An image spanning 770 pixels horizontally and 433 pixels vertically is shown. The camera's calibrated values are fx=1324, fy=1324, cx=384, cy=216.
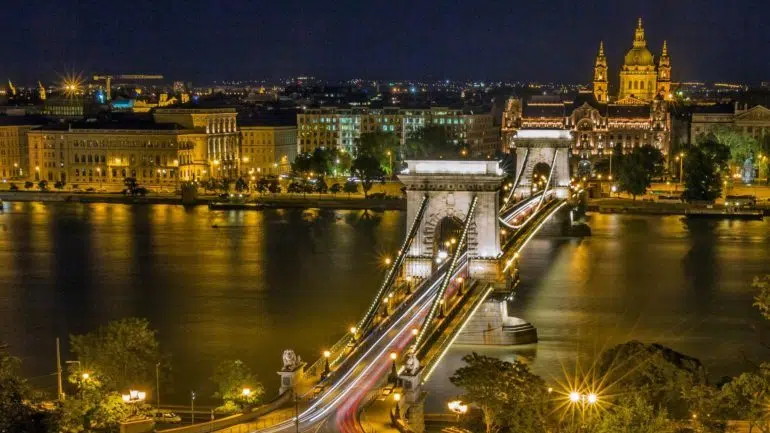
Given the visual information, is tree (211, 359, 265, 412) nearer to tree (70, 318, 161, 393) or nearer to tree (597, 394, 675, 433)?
tree (70, 318, 161, 393)

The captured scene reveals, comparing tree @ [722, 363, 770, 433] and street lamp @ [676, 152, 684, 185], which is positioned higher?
street lamp @ [676, 152, 684, 185]

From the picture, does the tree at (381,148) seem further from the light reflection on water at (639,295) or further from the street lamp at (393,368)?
the street lamp at (393,368)

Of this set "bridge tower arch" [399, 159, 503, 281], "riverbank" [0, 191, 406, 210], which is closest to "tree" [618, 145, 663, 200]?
"riverbank" [0, 191, 406, 210]

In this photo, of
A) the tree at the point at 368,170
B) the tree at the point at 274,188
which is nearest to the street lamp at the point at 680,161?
the tree at the point at 368,170

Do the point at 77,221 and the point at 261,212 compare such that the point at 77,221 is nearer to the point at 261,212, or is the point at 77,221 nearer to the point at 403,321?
the point at 261,212

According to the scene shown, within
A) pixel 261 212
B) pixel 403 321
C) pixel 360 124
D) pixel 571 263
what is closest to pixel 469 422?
pixel 403 321

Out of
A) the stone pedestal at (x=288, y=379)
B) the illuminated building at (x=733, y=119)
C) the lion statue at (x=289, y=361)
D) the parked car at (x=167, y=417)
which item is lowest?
the parked car at (x=167, y=417)

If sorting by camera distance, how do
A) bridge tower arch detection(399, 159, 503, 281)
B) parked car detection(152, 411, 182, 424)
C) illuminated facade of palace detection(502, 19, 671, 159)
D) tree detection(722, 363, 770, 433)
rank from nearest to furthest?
tree detection(722, 363, 770, 433), parked car detection(152, 411, 182, 424), bridge tower arch detection(399, 159, 503, 281), illuminated facade of palace detection(502, 19, 671, 159)
